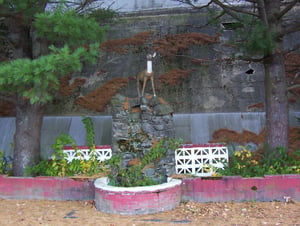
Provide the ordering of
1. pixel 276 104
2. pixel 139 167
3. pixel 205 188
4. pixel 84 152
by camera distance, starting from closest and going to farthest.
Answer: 1. pixel 139 167
2. pixel 205 188
3. pixel 276 104
4. pixel 84 152

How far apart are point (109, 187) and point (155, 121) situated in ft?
4.50

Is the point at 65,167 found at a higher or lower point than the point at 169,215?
higher

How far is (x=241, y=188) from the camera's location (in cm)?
537

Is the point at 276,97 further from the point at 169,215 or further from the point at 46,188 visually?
the point at 46,188

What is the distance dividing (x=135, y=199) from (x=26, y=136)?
9.18ft

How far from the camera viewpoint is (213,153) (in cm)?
633

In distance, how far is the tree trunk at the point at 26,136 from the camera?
6.32 meters

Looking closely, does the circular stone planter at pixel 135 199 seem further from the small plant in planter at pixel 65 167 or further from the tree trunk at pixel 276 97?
the tree trunk at pixel 276 97

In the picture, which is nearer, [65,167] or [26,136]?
[65,167]

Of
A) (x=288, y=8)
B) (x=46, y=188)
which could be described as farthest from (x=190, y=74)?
(x=46, y=188)

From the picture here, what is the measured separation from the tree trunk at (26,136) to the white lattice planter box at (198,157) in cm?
280

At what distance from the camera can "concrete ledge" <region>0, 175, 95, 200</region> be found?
226 inches

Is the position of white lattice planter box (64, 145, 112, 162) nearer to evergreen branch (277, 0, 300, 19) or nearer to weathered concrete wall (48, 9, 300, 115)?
weathered concrete wall (48, 9, 300, 115)

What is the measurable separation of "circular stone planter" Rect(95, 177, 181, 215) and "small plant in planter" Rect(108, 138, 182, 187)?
1.01 feet
